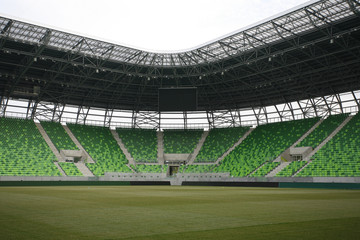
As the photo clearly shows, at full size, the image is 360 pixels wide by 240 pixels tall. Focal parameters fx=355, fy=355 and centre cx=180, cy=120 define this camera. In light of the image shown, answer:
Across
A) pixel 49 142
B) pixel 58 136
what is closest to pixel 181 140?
pixel 58 136

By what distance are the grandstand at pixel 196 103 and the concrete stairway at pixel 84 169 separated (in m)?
0.31

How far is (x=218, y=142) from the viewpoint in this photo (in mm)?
75250

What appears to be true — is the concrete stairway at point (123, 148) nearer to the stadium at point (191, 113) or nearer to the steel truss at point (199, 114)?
the stadium at point (191, 113)

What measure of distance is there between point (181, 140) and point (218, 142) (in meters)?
8.80

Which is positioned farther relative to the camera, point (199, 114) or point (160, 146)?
point (199, 114)

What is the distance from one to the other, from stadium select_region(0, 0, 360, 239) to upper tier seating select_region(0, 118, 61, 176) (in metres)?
0.28

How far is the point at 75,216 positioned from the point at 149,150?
209 ft

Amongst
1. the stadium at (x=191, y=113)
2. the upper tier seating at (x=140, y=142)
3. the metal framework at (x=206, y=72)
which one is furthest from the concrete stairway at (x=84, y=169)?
the metal framework at (x=206, y=72)

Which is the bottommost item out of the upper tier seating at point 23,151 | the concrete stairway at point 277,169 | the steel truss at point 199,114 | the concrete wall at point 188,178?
the concrete wall at point 188,178

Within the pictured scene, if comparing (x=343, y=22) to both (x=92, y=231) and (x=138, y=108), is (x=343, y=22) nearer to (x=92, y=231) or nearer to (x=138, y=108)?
(x=92, y=231)

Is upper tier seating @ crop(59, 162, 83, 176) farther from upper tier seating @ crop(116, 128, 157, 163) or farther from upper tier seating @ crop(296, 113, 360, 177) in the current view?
upper tier seating @ crop(296, 113, 360, 177)

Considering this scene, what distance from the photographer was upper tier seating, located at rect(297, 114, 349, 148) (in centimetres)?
5859

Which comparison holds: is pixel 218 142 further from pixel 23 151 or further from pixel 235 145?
pixel 23 151

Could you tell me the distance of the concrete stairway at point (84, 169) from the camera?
205 ft
